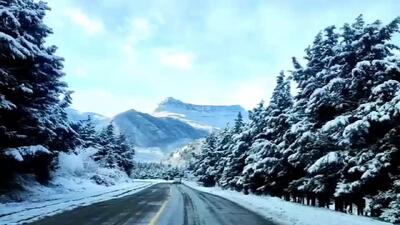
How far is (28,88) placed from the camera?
75.4 ft

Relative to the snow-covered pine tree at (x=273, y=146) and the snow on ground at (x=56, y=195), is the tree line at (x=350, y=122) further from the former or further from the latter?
the snow on ground at (x=56, y=195)

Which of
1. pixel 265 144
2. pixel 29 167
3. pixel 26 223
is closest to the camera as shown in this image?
pixel 26 223

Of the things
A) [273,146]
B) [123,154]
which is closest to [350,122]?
[273,146]

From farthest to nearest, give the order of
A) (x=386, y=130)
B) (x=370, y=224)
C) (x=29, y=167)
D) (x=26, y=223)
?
(x=29, y=167) → (x=386, y=130) → (x=370, y=224) → (x=26, y=223)

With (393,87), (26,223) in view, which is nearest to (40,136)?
(26,223)

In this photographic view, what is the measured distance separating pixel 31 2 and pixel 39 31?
177cm

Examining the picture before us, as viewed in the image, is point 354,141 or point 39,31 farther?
point 39,31

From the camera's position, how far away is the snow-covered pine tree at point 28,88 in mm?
22047

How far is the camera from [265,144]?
37906 mm

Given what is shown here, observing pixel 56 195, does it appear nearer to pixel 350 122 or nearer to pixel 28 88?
pixel 28 88

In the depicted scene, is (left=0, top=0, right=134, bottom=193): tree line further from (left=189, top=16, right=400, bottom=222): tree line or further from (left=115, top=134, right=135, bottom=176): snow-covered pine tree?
(left=115, top=134, right=135, bottom=176): snow-covered pine tree

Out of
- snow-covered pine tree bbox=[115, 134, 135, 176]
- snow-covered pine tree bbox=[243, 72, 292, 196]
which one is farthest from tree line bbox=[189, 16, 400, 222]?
snow-covered pine tree bbox=[115, 134, 135, 176]

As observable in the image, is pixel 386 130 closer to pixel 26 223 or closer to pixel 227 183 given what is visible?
pixel 26 223

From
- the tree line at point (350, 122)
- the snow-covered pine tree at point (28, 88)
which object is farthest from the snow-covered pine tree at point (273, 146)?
the snow-covered pine tree at point (28, 88)
